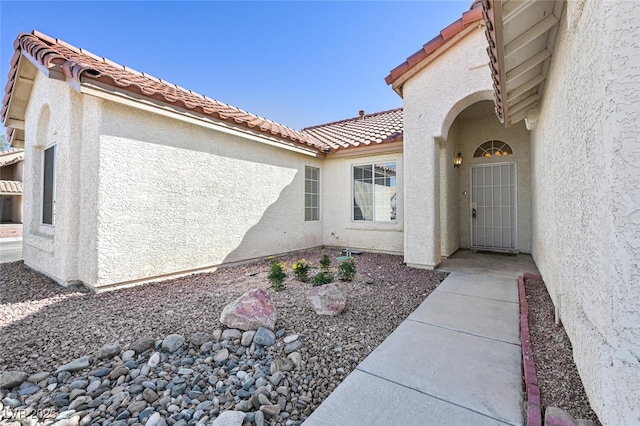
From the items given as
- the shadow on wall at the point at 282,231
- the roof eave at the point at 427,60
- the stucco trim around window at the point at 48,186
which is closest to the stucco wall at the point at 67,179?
the stucco trim around window at the point at 48,186

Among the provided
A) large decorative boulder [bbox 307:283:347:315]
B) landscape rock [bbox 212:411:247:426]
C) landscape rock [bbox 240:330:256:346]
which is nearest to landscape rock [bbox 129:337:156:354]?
landscape rock [bbox 240:330:256:346]

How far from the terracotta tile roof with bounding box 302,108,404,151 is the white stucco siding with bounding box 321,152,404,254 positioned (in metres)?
0.68

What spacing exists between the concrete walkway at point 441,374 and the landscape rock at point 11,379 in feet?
11.2

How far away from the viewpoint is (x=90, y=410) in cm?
271

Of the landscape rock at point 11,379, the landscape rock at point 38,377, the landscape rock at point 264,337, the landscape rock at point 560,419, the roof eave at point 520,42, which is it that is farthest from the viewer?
the landscape rock at point 264,337

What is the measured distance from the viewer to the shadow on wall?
9320 millimetres

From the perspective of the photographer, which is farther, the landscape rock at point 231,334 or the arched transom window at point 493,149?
the arched transom window at point 493,149

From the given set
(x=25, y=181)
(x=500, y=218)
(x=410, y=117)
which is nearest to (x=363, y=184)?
(x=410, y=117)

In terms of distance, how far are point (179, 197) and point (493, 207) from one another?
11.6 m

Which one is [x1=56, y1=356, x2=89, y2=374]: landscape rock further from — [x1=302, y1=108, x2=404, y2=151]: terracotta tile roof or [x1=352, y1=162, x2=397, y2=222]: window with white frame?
[x1=302, y1=108, x2=404, y2=151]: terracotta tile roof

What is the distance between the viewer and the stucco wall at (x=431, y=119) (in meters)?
7.45

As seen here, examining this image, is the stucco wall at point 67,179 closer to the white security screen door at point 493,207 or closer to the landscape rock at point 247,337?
the landscape rock at point 247,337

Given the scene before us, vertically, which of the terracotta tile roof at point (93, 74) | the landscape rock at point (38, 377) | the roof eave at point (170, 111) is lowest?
the landscape rock at point (38, 377)

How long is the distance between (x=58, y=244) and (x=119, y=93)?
4059 millimetres
